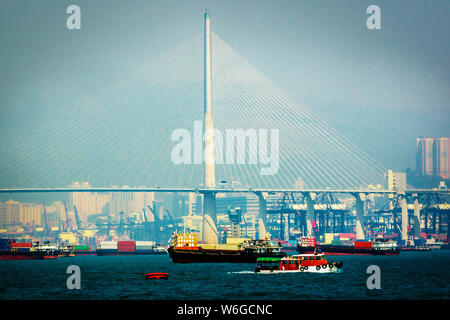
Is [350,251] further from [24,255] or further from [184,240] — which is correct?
[24,255]

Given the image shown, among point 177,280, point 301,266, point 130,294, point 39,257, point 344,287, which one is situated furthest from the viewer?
point 39,257

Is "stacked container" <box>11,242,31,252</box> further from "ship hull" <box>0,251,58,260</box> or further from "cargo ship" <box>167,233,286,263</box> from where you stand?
"cargo ship" <box>167,233,286,263</box>

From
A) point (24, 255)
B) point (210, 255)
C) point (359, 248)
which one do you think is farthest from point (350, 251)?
point (24, 255)

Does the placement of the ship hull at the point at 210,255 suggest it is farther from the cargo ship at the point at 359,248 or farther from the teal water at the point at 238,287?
the cargo ship at the point at 359,248

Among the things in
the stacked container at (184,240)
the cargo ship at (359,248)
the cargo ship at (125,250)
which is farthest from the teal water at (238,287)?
the cargo ship at (125,250)

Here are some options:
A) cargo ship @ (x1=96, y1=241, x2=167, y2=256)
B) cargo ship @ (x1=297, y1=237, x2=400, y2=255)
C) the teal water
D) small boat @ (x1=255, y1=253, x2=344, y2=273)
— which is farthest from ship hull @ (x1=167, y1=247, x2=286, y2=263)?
cargo ship @ (x1=96, y1=241, x2=167, y2=256)

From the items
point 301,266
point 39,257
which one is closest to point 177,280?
point 301,266

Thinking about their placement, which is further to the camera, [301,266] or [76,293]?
[301,266]
